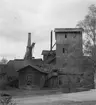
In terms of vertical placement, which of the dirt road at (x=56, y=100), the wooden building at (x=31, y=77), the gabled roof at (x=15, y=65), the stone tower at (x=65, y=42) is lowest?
the dirt road at (x=56, y=100)

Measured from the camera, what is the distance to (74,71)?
48250 mm

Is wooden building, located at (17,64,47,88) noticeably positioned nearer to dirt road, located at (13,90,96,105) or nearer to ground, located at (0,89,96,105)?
ground, located at (0,89,96,105)

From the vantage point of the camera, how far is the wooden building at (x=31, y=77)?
44003 millimetres

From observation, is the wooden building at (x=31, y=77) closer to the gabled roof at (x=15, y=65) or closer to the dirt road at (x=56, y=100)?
the gabled roof at (x=15, y=65)

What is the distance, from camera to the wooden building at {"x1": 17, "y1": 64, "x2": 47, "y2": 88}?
44.0 metres

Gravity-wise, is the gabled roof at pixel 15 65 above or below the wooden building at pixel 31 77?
above

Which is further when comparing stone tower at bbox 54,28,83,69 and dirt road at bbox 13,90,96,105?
stone tower at bbox 54,28,83,69

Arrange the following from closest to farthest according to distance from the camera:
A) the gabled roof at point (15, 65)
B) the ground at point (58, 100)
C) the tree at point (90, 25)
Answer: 1. the ground at point (58, 100)
2. the tree at point (90, 25)
3. the gabled roof at point (15, 65)

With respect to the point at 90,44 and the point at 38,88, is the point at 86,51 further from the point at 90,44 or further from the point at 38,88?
the point at 38,88

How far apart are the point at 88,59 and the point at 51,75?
933 centimetres

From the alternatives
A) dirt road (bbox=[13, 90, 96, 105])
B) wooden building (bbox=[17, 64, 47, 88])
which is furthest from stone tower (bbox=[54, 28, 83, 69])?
dirt road (bbox=[13, 90, 96, 105])

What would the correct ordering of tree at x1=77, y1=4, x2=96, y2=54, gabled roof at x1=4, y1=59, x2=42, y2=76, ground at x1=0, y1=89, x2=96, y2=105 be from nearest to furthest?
ground at x1=0, y1=89, x2=96, y2=105 < tree at x1=77, y1=4, x2=96, y2=54 < gabled roof at x1=4, y1=59, x2=42, y2=76

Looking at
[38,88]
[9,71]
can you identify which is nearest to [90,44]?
[38,88]

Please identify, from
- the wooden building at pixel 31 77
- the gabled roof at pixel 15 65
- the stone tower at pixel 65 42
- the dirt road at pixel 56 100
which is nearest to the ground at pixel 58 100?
the dirt road at pixel 56 100
